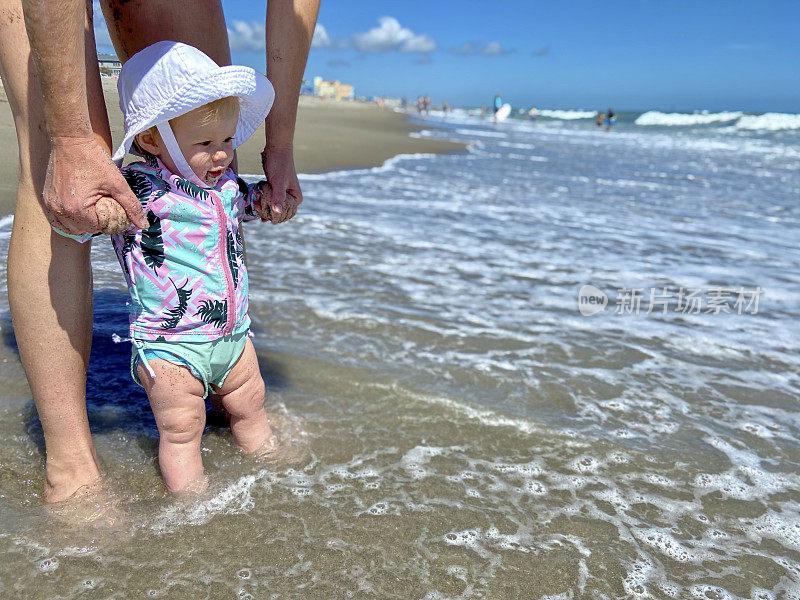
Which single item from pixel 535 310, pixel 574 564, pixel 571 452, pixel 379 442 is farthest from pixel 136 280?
pixel 535 310

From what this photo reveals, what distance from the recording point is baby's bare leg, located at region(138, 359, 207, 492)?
182cm

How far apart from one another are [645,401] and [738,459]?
1.60 feet

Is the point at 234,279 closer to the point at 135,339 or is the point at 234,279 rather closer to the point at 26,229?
the point at 135,339

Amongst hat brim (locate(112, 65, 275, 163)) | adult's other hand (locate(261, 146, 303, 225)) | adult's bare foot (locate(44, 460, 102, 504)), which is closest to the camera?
hat brim (locate(112, 65, 275, 163))

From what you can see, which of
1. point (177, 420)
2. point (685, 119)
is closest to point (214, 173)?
point (177, 420)

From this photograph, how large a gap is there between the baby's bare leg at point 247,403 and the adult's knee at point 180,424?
14 cm

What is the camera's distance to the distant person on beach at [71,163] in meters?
1.45

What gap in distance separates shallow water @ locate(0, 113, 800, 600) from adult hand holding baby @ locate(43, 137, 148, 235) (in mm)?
872

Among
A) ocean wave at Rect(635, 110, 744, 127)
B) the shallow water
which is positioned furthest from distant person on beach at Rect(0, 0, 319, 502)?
ocean wave at Rect(635, 110, 744, 127)

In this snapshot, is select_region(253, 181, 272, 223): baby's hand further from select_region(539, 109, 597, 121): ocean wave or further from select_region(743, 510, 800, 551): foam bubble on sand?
select_region(539, 109, 597, 121): ocean wave

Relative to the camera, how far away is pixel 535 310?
12.8 ft

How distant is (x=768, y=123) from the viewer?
37281mm
